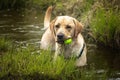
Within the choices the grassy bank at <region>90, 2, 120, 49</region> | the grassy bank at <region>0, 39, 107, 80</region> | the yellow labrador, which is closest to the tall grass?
the grassy bank at <region>90, 2, 120, 49</region>

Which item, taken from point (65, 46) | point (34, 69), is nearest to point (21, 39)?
point (65, 46)

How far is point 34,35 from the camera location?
426 inches

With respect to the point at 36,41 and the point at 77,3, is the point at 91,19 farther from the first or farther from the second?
the point at 77,3

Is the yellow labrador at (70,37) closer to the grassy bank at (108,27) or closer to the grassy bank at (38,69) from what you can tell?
the grassy bank at (38,69)

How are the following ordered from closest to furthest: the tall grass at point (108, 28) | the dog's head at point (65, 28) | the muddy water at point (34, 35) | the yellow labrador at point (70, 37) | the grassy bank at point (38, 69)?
the grassy bank at point (38, 69) < the dog's head at point (65, 28) < the yellow labrador at point (70, 37) < the muddy water at point (34, 35) < the tall grass at point (108, 28)

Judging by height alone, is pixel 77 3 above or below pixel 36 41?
above

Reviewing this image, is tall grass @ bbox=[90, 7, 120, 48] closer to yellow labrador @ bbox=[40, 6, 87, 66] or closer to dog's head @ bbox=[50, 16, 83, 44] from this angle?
yellow labrador @ bbox=[40, 6, 87, 66]

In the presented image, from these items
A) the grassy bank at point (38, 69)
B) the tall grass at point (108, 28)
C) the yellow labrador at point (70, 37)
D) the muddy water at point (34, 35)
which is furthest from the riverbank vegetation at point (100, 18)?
the grassy bank at point (38, 69)

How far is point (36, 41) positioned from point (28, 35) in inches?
28.6

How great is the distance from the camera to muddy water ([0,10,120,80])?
25.4 ft

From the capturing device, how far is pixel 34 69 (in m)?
6.20

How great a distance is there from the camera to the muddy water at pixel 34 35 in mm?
7738

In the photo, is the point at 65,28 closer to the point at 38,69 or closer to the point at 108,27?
the point at 38,69

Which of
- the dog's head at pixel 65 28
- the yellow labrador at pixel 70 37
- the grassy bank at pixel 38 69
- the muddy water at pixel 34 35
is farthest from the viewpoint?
the muddy water at pixel 34 35
